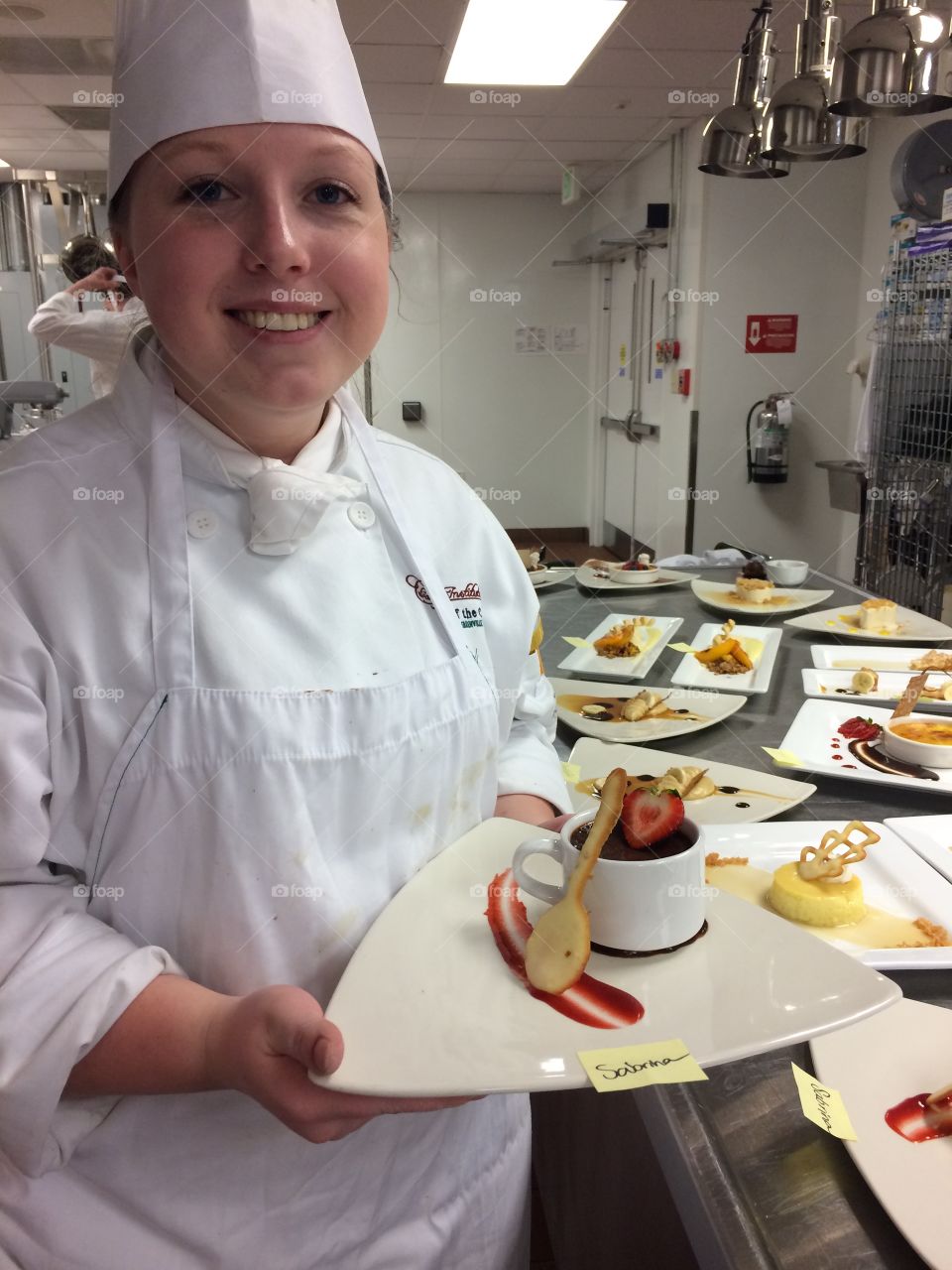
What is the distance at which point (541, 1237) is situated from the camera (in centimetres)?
192

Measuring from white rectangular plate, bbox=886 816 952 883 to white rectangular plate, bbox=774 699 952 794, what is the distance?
0.33ft

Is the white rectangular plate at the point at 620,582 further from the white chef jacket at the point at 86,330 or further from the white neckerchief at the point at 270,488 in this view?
the white chef jacket at the point at 86,330

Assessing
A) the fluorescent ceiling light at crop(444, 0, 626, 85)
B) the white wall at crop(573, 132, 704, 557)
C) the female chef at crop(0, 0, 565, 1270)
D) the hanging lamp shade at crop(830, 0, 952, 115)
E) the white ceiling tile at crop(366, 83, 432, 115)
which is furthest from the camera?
the white wall at crop(573, 132, 704, 557)

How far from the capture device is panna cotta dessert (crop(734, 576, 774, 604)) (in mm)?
2361

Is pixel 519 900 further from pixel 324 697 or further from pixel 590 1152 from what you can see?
pixel 590 1152

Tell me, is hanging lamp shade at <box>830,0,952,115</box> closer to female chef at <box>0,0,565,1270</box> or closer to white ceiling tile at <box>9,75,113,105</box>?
female chef at <box>0,0,565,1270</box>

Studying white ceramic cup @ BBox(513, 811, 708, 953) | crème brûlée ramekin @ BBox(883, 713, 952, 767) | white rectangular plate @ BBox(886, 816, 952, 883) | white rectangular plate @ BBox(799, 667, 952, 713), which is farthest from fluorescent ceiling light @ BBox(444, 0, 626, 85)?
white ceramic cup @ BBox(513, 811, 708, 953)

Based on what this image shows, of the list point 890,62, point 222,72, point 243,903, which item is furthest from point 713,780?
point 890,62

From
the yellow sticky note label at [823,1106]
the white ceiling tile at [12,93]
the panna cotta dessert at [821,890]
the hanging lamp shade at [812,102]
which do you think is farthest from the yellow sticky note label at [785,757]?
the white ceiling tile at [12,93]

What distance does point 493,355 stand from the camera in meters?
8.00

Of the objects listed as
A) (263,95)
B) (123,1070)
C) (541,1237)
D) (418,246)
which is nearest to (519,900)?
(123,1070)

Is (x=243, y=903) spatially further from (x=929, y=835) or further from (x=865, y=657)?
(x=865, y=657)

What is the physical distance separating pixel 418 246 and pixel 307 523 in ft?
24.7

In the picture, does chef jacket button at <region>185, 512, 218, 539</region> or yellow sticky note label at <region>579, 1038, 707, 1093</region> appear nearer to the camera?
yellow sticky note label at <region>579, 1038, 707, 1093</region>
